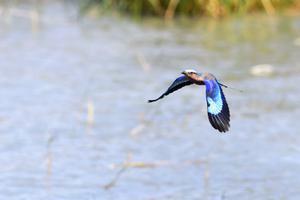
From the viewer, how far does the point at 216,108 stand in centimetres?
297

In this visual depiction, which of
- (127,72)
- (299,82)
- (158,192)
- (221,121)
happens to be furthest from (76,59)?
(221,121)

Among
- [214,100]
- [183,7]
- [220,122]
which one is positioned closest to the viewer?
[220,122]

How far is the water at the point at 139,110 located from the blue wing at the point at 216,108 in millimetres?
1394

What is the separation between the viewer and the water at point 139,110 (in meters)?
4.62

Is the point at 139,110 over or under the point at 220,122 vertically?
under

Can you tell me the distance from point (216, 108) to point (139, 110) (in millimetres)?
2958

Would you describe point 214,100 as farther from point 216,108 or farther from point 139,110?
point 139,110

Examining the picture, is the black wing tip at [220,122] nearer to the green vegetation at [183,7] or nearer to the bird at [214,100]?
the bird at [214,100]

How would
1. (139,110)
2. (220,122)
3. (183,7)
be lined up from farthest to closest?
1. (183,7)
2. (139,110)
3. (220,122)

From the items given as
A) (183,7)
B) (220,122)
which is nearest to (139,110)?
(183,7)

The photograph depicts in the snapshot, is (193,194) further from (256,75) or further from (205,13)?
(205,13)

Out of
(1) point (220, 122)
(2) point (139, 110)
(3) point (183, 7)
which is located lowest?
(3) point (183, 7)

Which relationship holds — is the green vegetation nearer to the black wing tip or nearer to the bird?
the bird

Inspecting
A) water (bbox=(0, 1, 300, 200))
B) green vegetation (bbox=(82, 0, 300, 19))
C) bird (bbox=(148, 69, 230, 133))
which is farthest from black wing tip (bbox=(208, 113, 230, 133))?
green vegetation (bbox=(82, 0, 300, 19))
